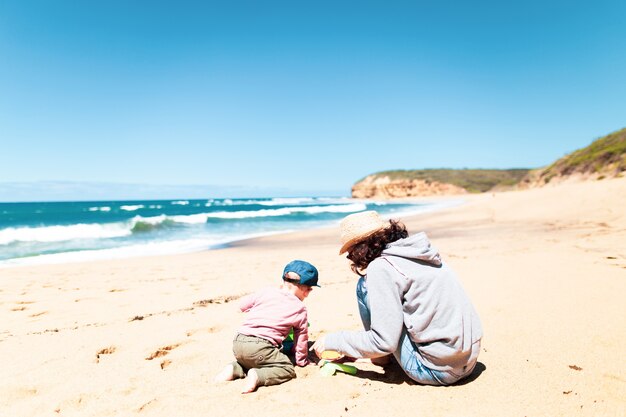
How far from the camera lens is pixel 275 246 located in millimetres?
13492

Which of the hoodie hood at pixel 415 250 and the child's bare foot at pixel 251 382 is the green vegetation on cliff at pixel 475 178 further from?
the child's bare foot at pixel 251 382

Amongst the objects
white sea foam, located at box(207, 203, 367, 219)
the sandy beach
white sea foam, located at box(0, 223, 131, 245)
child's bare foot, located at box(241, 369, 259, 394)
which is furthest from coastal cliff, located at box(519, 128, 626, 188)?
white sea foam, located at box(0, 223, 131, 245)

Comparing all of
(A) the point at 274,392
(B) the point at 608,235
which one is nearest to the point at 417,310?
(A) the point at 274,392

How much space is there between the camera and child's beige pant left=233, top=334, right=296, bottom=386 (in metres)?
2.94

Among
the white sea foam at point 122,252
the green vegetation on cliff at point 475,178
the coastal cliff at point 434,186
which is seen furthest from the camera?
the green vegetation on cliff at point 475,178

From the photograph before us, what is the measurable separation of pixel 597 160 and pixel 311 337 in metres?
40.7

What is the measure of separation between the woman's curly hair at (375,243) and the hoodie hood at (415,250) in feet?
0.25

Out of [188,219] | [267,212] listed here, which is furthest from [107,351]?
[267,212]

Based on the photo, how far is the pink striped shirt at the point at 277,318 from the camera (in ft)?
10.0

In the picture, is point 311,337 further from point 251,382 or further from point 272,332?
point 251,382

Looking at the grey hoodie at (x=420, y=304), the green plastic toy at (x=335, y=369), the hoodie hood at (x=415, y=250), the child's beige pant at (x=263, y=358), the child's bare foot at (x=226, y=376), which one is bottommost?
the child's bare foot at (x=226, y=376)

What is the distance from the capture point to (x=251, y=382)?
9.23 ft

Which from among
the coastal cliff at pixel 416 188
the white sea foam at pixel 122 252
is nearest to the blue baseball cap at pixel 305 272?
the white sea foam at pixel 122 252

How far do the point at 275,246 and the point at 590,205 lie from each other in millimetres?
12184
